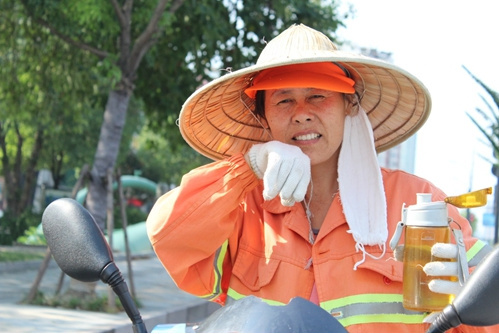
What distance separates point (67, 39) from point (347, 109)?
771cm

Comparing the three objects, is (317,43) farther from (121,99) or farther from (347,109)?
(121,99)

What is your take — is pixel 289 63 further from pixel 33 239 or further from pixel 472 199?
pixel 33 239

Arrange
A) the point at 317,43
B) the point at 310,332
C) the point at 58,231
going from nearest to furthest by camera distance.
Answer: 1. the point at 310,332
2. the point at 58,231
3. the point at 317,43

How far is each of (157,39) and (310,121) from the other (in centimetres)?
765

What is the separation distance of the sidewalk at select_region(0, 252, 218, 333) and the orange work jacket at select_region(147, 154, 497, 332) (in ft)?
16.9

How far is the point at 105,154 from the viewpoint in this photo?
31.5ft

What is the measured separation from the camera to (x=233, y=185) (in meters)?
2.62

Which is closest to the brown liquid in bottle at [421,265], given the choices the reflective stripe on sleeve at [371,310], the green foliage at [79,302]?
the reflective stripe on sleeve at [371,310]

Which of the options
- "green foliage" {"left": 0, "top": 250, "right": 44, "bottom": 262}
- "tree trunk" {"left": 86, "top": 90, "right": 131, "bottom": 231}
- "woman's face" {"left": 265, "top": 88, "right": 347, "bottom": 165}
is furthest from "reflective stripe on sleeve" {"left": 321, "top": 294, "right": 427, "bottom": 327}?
"green foliage" {"left": 0, "top": 250, "right": 44, "bottom": 262}

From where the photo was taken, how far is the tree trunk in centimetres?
954

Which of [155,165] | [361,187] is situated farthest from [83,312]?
[155,165]

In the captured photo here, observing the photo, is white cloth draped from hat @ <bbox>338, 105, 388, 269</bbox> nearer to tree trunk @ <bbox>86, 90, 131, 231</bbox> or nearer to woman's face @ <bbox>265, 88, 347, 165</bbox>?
woman's face @ <bbox>265, 88, 347, 165</bbox>

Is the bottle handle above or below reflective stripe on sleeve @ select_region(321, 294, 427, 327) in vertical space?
above

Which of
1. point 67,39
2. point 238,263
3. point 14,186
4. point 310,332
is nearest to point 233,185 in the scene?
point 238,263
